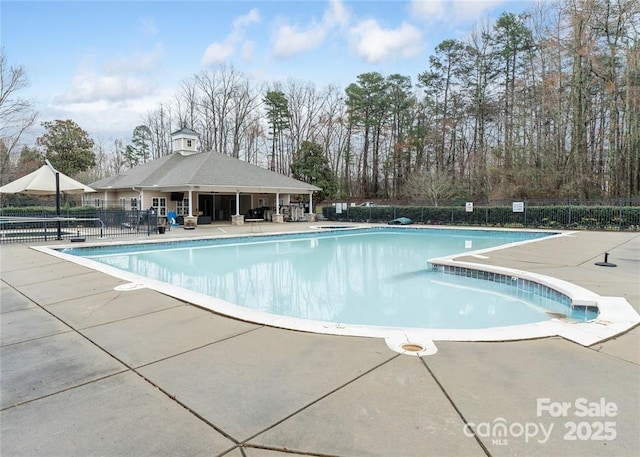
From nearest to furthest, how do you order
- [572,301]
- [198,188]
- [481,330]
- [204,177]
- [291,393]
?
[291,393] → [481,330] → [572,301] → [198,188] → [204,177]

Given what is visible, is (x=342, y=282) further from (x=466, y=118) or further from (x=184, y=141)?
(x=466, y=118)

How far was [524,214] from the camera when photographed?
62.8ft

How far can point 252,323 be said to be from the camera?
13.0 feet

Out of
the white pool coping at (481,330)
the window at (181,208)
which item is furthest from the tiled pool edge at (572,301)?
the window at (181,208)

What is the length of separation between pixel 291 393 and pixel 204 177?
783 inches

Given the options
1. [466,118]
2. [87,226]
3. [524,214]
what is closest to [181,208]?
[87,226]

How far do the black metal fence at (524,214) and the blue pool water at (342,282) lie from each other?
7.26 meters

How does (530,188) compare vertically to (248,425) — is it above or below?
above

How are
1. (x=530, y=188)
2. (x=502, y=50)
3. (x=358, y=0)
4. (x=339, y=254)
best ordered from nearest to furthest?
(x=339, y=254), (x=358, y=0), (x=530, y=188), (x=502, y=50)

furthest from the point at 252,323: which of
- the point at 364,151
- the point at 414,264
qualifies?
the point at 364,151

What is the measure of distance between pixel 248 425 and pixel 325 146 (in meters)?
37.2

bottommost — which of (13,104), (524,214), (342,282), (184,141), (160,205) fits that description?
(342,282)

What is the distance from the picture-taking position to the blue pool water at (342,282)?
18.0 feet

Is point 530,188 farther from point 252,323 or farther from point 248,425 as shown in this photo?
point 248,425
